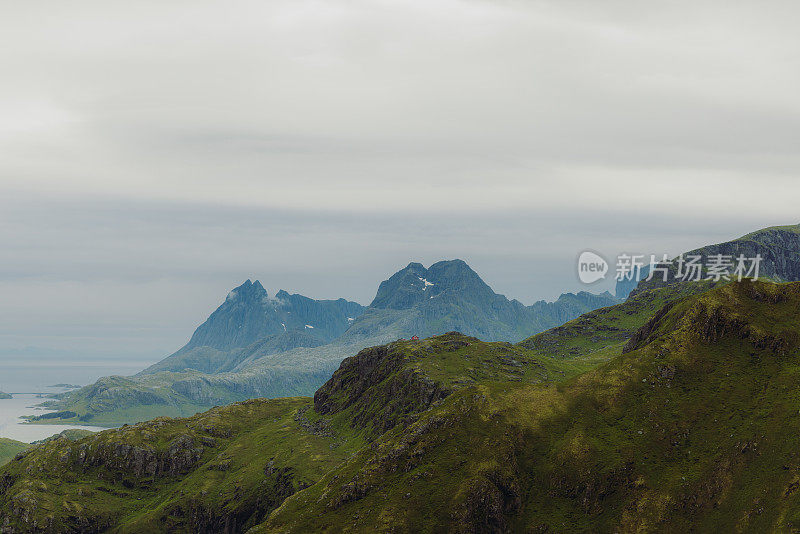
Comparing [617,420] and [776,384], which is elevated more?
[776,384]

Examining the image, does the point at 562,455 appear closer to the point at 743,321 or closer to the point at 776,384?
the point at 776,384

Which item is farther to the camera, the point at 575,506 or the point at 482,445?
the point at 482,445

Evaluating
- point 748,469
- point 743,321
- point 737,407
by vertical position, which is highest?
point 743,321

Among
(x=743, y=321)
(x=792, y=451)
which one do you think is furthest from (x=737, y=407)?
(x=743, y=321)

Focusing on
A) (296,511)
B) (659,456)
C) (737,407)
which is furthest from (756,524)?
(296,511)

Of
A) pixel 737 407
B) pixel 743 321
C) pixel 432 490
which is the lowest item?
pixel 432 490

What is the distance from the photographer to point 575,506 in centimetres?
16438

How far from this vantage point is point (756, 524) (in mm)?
133000

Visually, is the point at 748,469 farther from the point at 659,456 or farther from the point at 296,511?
the point at 296,511

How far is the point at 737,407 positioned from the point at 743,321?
4088 centimetres

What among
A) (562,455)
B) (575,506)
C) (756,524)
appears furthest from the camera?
(562,455)

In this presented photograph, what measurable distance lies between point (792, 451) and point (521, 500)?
77.9m

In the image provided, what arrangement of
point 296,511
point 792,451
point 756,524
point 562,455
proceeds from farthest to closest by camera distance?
point 296,511 < point 562,455 < point 792,451 < point 756,524

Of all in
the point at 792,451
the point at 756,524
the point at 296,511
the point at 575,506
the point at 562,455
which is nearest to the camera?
the point at 756,524
